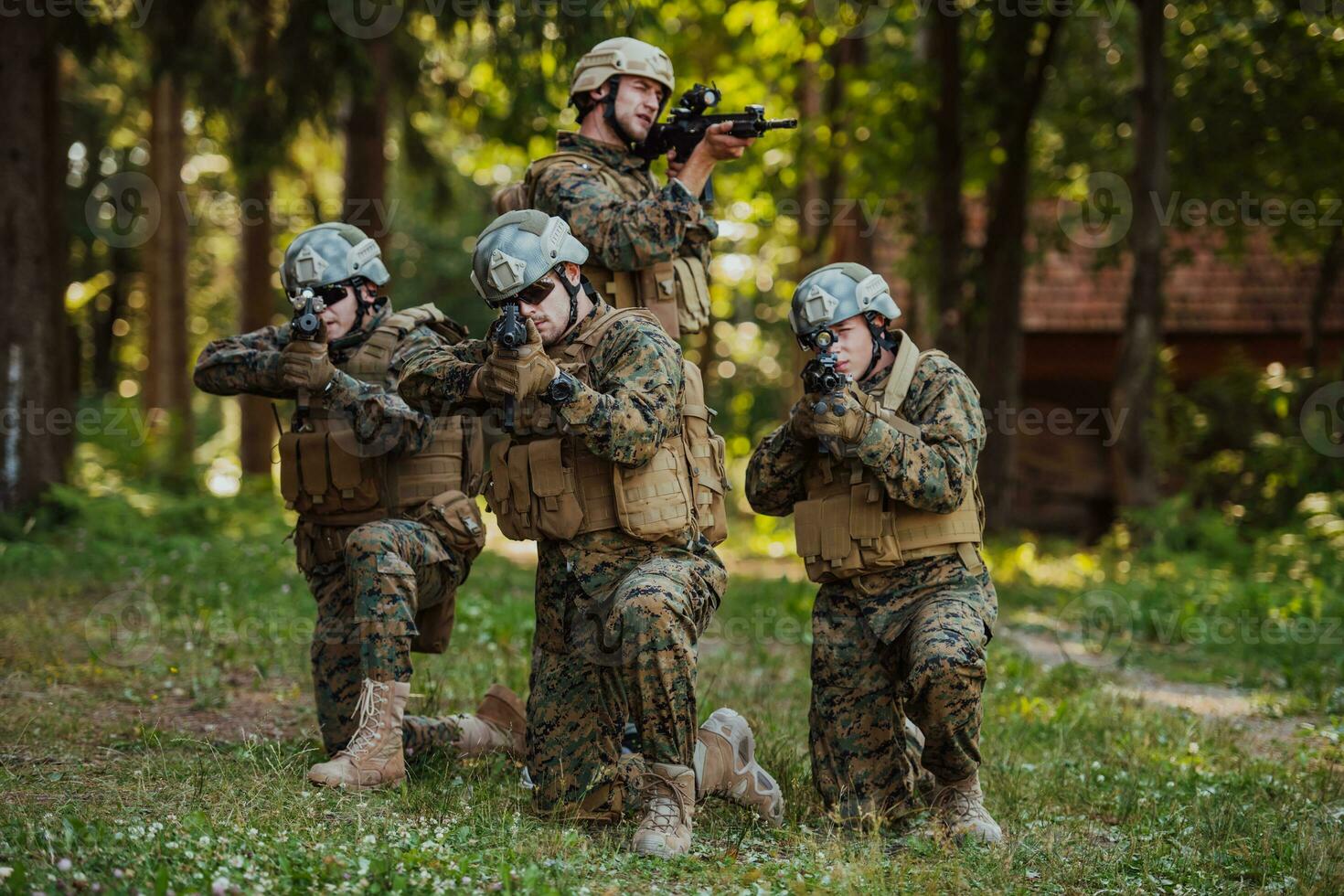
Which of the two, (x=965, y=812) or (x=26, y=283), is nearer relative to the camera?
(x=965, y=812)

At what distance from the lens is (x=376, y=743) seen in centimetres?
502

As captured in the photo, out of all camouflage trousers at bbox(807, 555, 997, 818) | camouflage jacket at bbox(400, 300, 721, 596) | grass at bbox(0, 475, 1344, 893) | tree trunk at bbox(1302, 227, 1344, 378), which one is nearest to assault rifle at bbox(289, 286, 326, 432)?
camouflage jacket at bbox(400, 300, 721, 596)

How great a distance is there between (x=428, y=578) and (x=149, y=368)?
1631cm

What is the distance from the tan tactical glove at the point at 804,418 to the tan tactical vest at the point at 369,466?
1310 millimetres

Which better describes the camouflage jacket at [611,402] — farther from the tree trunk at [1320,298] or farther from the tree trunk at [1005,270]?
the tree trunk at [1320,298]

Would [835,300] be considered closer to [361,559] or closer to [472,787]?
[361,559]

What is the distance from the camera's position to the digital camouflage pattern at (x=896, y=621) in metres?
4.95

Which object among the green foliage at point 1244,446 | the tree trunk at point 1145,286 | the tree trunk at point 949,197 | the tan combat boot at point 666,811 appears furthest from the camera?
the tree trunk at point 949,197

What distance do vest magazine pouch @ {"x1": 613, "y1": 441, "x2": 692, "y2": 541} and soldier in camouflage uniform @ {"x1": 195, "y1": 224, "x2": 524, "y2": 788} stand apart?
86 cm

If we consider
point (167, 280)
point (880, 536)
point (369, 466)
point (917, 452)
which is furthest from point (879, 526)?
point (167, 280)

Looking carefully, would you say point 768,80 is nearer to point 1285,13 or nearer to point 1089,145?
point 1089,145

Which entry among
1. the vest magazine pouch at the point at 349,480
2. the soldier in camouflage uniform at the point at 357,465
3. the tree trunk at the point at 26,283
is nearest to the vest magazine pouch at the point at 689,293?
the soldier in camouflage uniform at the point at 357,465

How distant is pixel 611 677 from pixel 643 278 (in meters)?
1.75

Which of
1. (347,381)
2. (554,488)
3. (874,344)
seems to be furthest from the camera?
(347,381)
